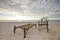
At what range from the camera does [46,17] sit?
3.36 meters

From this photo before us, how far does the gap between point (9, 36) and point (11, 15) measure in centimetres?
60

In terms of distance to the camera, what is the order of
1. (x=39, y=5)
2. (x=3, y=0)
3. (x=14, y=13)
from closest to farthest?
(x=3, y=0) → (x=39, y=5) → (x=14, y=13)

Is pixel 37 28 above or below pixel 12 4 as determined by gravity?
below

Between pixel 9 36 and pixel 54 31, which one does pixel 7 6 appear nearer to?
pixel 9 36

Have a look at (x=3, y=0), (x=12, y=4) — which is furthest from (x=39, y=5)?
(x=3, y=0)

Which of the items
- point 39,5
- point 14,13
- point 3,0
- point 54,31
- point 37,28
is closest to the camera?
point 3,0

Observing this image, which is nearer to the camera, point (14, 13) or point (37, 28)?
point (14, 13)

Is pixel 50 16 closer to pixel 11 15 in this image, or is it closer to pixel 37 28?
pixel 37 28

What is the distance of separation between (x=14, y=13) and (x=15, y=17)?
0.15 meters

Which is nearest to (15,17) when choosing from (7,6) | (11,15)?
(11,15)

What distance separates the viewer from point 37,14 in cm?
330

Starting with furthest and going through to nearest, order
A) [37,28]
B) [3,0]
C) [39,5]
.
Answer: [37,28], [39,5], [3,0]

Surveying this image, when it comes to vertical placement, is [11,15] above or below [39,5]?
below

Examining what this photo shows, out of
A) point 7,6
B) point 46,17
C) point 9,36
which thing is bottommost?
point 9,36
